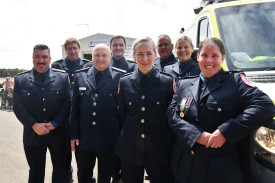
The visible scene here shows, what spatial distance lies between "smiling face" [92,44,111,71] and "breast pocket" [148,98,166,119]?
949 millimetres

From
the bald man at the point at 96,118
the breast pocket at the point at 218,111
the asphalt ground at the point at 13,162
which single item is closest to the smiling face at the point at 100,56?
the bald man at the point at 96,118

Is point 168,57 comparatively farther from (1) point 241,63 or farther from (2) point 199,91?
(2) point 199,91

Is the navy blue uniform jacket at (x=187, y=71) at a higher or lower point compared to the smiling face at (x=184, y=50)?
lower

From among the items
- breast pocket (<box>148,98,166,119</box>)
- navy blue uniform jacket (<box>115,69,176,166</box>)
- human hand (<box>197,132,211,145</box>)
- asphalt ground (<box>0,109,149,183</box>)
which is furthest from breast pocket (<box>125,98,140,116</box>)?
asphalt ground (<box>0,109,149,183</box>)

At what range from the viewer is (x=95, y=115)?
9.62 ft

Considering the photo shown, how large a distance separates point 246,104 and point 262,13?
1.54 meters

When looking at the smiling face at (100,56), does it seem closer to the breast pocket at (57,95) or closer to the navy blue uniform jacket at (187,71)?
the breast pocket at (57,95)

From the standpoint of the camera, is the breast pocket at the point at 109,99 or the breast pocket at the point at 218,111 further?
the breast pocket at the point at 109,99

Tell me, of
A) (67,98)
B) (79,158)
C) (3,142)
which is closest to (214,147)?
(79,158)

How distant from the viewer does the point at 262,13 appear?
283 centimetres

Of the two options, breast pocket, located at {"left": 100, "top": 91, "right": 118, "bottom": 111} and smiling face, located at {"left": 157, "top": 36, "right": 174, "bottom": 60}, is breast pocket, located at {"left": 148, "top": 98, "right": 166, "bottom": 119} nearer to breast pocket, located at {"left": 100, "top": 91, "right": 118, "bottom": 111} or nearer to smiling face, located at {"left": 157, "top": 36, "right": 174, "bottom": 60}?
breast pocket, located at {"left": 100, "top": 91, "right": 118, "bottom": 111}

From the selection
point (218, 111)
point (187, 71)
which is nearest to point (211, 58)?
point (218, 111)

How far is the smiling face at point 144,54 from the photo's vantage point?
2406 mm

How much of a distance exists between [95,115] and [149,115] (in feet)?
2.68
